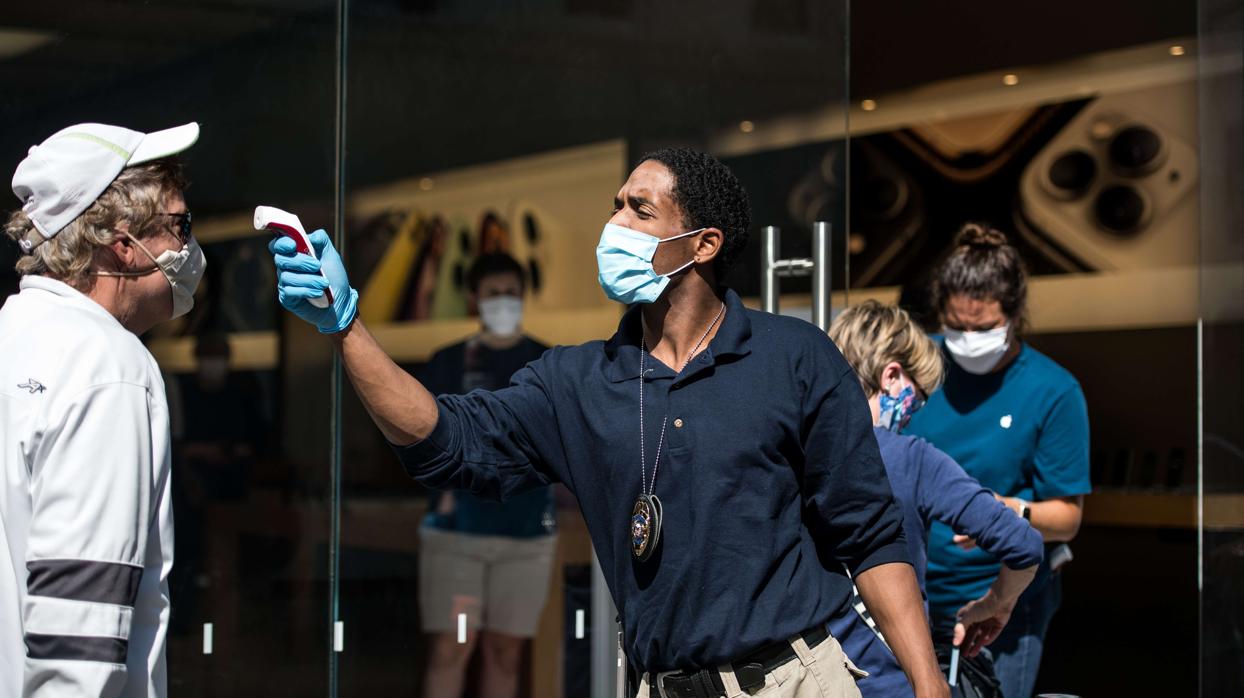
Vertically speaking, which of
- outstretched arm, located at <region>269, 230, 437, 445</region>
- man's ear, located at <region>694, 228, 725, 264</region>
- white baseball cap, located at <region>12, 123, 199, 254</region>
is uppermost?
white baseball cap, located at <region>12, 123, 199, 254</region>

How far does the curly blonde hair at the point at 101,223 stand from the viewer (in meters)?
2.45

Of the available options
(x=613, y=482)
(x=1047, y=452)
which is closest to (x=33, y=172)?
(x=613, y=482)

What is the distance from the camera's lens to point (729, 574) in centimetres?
253

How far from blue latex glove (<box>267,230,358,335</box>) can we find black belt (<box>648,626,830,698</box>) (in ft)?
2.76

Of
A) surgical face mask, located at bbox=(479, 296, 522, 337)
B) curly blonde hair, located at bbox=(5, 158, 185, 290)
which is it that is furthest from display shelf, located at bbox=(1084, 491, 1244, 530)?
curly blonde hair, located at bbox=(5, 158, 185, 290)

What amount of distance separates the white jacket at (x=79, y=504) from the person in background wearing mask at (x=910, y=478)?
1.40m

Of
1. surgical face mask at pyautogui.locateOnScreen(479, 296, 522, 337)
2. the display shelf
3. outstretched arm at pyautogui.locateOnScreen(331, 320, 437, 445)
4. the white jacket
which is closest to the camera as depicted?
the white jacket

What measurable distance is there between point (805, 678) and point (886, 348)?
1080 millimetres

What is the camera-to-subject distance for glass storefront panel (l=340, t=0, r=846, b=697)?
4570mm

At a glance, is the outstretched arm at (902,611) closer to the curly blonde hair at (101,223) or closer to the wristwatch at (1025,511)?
the curly blonde hair at (101,223)

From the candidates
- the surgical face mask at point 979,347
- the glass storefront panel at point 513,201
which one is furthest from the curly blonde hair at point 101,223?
the surgical face mask at point 979,347

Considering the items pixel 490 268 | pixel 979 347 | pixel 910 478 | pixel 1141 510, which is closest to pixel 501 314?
pixel 490 268

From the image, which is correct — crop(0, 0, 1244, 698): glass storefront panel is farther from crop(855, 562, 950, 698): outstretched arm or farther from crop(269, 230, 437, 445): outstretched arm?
crop(269, 230, 437, 445): outstretched arm

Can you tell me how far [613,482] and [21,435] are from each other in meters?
0.99
